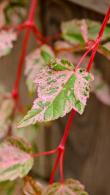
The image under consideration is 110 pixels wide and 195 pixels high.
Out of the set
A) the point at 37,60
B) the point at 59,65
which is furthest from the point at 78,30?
the point at 59,65

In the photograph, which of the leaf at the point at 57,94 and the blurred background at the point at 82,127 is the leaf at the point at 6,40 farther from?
the leaf at the point at 57,94

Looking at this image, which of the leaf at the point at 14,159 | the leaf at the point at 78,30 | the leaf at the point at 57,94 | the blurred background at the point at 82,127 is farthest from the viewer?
the blurred background at the point at 82,127

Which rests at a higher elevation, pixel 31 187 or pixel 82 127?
pixel 82 127

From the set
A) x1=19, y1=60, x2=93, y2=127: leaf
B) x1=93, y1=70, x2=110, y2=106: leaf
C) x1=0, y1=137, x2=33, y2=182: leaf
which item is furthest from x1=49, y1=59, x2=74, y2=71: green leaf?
x1=93, y1=70, x2=110, y2=106: leaf

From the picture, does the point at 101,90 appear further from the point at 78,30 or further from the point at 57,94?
the point at 57,94

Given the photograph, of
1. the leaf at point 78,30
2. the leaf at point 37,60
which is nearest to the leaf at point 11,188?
the leaf at point 37,60

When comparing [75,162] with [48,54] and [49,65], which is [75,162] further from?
[49,65]

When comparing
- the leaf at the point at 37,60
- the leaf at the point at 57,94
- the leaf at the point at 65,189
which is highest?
the leaf at the point at 37,60
